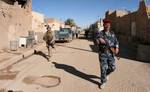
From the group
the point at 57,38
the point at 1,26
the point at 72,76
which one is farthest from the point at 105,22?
the point at 57,38

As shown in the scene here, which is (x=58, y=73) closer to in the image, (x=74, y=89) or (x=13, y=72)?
(x=13, y=72)

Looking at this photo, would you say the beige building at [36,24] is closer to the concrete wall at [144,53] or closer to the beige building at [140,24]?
the beige building at [140,24]

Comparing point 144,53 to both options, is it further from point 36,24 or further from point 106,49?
point 36,24

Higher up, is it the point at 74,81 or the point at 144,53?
the point at 144,53

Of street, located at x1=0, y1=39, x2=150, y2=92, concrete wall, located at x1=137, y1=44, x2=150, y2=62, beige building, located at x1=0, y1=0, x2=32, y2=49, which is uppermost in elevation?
beige building, located at x1=0, y1=0, x2=32, y2=49

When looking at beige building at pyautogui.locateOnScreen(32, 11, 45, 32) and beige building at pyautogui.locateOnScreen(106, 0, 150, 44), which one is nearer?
beige building at pyautogui.locateOnScreen(106, 0, 150, 44)

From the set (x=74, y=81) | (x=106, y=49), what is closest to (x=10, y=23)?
(x=74, y=81)

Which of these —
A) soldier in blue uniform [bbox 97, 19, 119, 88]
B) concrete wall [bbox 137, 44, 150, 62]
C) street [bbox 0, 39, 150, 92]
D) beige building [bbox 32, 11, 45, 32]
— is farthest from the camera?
beige building [bbox 32, 11, 45, 32]

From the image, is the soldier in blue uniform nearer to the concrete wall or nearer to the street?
the street

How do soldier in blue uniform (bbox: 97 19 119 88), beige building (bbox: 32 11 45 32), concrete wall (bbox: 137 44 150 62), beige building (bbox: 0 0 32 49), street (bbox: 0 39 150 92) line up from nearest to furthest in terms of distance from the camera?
1. street (bbox: 0 39 150 92)
2. soldier in blue uniform (bbox: 97 19 119 88)
3. concrete wall (bbox: 137 44 150 62)
4. beige building (bbox: 0 0 32 49)
5. beige building (bbox: 32 11 45 32)

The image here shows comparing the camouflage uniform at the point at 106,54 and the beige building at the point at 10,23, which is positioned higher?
the beige building at the point at 10,23

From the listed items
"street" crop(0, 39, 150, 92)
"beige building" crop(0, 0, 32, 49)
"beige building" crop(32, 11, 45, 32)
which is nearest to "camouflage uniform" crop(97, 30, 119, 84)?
"street" crop(0, 39, 150, 92)

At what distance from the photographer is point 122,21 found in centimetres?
3916

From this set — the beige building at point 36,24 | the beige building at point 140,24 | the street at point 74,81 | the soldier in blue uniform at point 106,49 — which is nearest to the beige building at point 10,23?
the street at point 74,81
